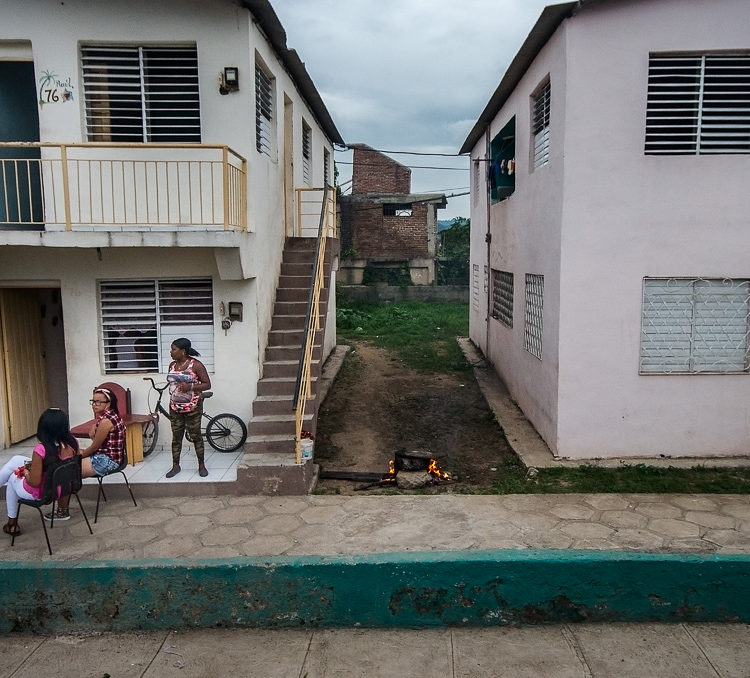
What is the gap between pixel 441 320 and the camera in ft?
70.5

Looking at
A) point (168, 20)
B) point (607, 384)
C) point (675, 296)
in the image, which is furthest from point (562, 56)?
point (168, 20)

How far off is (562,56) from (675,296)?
131 inches

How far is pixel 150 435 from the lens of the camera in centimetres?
877

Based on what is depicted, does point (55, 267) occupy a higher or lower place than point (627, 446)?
higher

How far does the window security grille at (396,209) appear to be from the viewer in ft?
86.8

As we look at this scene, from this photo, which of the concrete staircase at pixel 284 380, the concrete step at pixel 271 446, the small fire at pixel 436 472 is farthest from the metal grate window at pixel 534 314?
the concrete step at pixel 271 446

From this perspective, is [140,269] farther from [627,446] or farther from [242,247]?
[627,446]

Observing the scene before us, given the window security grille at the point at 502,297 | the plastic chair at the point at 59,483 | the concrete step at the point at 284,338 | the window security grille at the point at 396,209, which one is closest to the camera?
the plastic chair at the point at 59,483

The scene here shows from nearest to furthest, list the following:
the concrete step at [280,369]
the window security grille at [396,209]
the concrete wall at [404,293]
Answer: the concrete step at [280,369], the concrete wall at [404,293], the window security grille at [396,209]

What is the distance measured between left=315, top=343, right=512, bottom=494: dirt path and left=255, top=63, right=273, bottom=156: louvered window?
14.6 feet

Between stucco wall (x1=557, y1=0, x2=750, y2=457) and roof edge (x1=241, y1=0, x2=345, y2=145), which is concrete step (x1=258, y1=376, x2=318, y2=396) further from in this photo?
roof edge (x1=241, y1=0, x2=345, y2=145)

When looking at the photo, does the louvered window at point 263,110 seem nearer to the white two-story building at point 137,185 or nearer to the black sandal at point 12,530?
the white two-story building at point 137,185

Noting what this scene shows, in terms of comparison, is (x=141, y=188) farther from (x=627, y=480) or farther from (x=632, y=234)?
(x=627, y=480)

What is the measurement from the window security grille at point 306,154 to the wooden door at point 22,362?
19.1 ft
